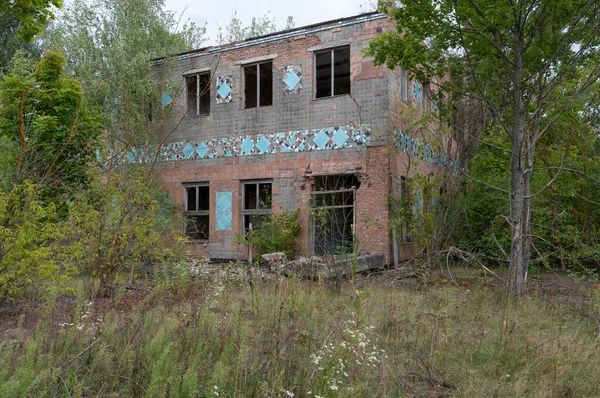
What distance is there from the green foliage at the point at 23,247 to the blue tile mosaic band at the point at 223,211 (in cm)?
787

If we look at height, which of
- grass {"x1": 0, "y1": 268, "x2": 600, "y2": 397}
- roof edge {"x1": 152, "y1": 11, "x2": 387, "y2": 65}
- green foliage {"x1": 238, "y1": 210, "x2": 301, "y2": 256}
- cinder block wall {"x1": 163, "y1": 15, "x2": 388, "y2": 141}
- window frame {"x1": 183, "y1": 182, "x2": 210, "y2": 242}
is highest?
roof edge {"x1": 152, "y1": 11, "x2": 387, "y2": 65}

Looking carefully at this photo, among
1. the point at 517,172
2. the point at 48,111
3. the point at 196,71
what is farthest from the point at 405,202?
the point at 48,111

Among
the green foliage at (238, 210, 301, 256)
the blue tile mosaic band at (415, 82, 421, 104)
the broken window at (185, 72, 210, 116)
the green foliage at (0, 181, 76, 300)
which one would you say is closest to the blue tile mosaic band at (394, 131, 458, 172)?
the blue tile mosaic band at (415, 82, 421, 104)

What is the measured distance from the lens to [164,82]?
14.9 metres

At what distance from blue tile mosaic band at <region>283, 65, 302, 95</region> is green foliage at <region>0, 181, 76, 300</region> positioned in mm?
8377

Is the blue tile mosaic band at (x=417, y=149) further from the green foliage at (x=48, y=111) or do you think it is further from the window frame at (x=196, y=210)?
the green foliage at (x=48, y=111)

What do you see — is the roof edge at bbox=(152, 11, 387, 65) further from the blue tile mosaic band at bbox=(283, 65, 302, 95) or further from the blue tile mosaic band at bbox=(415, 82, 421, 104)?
the blue tile mosaic band at bbox=(415, 82, 421, 104)

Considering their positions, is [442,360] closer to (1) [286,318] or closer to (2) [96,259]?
(1) [286,318]

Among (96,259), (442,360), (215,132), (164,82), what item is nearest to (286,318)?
(442,360)

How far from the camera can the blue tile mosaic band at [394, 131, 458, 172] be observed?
1273cm

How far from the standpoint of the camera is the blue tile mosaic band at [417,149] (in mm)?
12727

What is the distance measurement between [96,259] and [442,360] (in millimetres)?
5504

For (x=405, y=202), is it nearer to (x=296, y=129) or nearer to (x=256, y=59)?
(x=296, y=129)

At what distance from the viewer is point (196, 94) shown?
50.2ft
